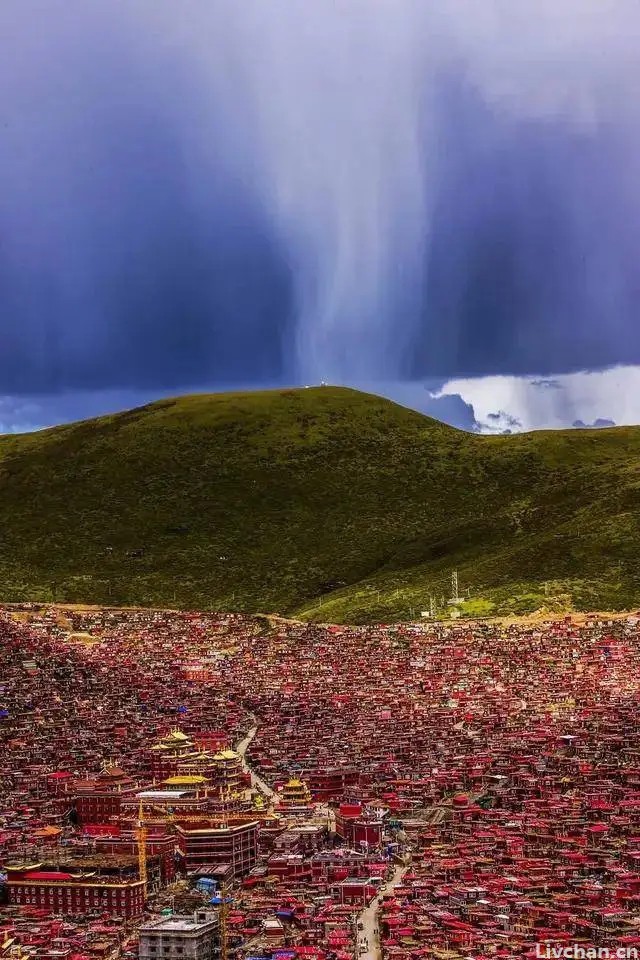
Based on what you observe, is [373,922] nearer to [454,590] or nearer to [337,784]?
[337,784]

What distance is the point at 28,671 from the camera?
145500 mm

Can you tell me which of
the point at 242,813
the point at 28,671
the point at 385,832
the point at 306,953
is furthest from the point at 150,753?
the point at 306,953

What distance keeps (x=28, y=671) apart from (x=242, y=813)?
60.2 metres

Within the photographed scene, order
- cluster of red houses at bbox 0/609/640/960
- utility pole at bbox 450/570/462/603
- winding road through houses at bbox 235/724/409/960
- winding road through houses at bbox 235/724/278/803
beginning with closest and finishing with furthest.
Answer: winding road through houses at bbox 235/724/409/960, cluster of red houses at bbox 0/609/640/960, winding road through houses at bbox 235/724/278/803, utility pole at bbox 450/570/462/603

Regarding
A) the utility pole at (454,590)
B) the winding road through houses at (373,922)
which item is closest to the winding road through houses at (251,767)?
the winding road through houses at (373,922)

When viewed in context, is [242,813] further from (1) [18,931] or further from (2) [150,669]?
(2) [150,669]

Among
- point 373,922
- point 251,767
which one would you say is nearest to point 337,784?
point 251,767

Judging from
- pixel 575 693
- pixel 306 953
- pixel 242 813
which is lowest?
pixel 306 953

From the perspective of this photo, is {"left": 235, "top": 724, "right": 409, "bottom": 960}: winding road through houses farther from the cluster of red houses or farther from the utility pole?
the utility pole

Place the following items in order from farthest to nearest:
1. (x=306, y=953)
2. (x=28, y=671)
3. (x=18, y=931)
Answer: (x=28, y=671) → (x=18, y=931) → (x=306, y=953)

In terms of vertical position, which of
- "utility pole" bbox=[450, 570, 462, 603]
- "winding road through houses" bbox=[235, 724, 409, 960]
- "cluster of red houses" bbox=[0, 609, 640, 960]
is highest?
"utility pole" bbox=[450, 570, 462, 603]

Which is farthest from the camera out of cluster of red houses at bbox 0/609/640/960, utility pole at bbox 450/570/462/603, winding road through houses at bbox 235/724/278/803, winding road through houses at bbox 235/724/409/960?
utility pole at bbox 450/570/462/603

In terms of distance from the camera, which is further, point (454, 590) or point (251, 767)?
point (454, 590)

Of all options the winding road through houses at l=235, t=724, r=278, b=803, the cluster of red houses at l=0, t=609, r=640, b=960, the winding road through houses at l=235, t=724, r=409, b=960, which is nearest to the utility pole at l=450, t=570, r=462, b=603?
the cluster of red houses at l=0, t=609, r=640, b=960
